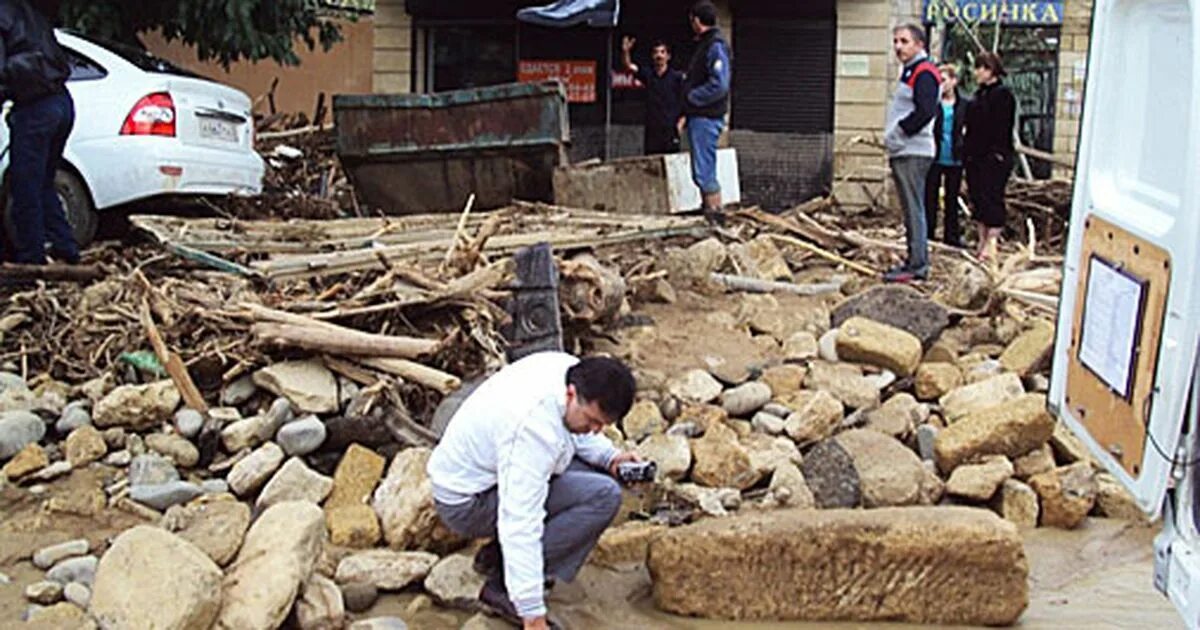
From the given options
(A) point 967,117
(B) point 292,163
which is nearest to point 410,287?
(A) point 967,117

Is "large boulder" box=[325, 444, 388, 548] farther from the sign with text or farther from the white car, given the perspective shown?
the sign with text

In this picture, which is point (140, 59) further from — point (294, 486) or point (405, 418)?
point (294, 486)

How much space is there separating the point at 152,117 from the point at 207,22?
9.60 feet

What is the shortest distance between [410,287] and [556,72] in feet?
27.6

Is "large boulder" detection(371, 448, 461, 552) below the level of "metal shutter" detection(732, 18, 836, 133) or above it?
below

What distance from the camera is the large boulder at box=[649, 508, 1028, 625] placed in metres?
4.83

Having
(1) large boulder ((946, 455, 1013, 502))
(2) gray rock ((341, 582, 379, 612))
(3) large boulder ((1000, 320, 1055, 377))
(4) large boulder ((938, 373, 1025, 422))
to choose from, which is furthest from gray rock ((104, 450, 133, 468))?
(3) large boulder ((1000, 320, 1055, 377))

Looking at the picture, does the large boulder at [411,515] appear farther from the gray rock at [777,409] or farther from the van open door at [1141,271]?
the van open door at [1141,271]

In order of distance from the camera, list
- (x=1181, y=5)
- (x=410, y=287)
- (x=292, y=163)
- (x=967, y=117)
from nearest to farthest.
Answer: (x=1181, y=5), (x=410, y=287), (x=967, y=117), (x=292, y=163)

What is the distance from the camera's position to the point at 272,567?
4.39m

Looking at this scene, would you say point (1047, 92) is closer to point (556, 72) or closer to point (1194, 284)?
point (556, 72)

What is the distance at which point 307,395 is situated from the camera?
559 cm

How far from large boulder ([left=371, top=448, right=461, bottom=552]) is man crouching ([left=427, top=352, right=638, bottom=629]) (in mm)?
385

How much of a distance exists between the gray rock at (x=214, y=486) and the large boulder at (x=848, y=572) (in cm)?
170
